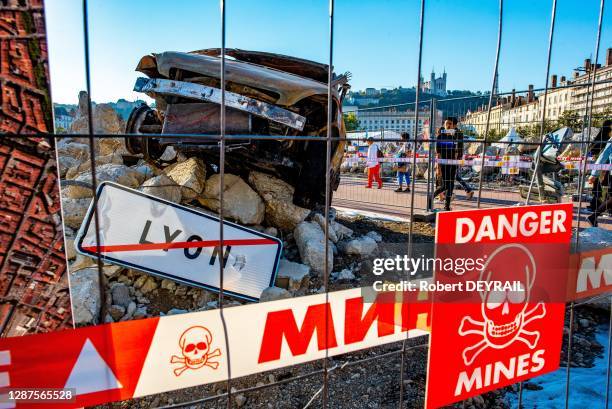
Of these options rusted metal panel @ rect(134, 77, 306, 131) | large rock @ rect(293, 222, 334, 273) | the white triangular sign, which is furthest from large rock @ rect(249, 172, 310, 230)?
the white triangular sign

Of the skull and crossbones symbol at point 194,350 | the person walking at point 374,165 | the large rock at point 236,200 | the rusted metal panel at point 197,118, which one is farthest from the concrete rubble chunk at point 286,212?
the person walking at point 374,165

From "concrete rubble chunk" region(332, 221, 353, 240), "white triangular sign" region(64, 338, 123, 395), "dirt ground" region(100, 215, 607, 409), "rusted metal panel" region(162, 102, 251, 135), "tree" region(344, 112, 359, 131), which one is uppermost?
"tree" region(344, 112, 359, 131)

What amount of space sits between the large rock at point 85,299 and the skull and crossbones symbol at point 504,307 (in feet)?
8.22

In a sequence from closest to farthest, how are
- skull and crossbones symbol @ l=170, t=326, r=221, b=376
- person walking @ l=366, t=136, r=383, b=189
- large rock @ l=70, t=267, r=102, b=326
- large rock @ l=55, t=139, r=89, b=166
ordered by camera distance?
skull and crossbones symbol @ l=170, t=326, r=221, b=376, large rock @ l=70, t=267, r=102, b=326, large rock @ l=55, t=139, r=89, b=166, person walking @ l=366, t=136, r=383, b=189

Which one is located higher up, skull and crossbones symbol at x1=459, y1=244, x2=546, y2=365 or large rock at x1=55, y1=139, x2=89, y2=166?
large rock at x1=55, y1=139, x2=89, y2=166

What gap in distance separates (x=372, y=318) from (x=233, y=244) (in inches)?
85.4

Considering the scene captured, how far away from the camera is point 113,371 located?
130 cm

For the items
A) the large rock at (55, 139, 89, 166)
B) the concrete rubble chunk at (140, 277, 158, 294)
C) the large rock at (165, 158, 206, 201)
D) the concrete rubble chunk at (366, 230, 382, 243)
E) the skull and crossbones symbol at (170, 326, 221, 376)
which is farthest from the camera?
the large rock at (55, 139, 89, 166)

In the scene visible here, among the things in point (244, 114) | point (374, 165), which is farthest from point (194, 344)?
point (374, 165)

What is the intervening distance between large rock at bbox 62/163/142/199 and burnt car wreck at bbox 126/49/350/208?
0.97ft

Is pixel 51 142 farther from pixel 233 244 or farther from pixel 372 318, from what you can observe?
pixel 233 244

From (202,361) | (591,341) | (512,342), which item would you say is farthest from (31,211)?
(591,341)

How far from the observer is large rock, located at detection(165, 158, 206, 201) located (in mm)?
4340

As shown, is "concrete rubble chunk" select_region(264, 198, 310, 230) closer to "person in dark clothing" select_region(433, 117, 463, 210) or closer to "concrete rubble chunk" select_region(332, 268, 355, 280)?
"concrete rubble chunk" select_region(332, 268, 355, 280)
